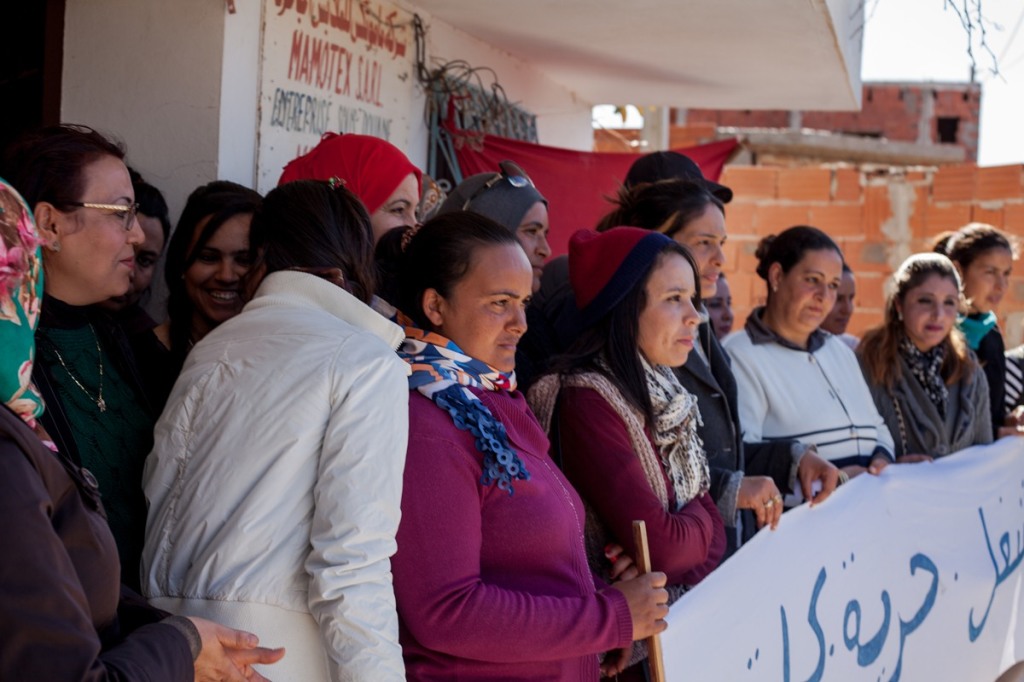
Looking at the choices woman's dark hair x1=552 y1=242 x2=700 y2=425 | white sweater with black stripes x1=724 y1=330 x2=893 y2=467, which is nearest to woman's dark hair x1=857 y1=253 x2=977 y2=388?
white sweater with black stripes x1=724 y1=330 x2=893 y2=467

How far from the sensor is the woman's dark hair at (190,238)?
10.1ft

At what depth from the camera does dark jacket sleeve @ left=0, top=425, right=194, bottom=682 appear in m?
1.50

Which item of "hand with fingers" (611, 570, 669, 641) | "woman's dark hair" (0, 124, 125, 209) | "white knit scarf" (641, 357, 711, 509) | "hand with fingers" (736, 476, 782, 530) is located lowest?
"hand with fingers" (611, 570, 669, 641)

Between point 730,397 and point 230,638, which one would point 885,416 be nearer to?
point 730,397

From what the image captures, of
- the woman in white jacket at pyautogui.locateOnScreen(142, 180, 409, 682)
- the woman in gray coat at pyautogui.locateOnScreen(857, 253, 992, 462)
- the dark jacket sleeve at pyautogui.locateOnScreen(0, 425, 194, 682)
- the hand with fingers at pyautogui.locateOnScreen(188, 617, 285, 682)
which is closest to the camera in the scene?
the dark jacket sleeve at pyautogui.locateOnScreen(0, 425, 194, 682)

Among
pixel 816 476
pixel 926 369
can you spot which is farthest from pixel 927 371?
pixel 816 476

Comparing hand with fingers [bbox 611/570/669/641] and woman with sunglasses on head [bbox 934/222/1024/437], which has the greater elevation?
woman with sunglasses on head [bbox 934/222/1024/437]

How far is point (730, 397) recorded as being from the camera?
3.61 m

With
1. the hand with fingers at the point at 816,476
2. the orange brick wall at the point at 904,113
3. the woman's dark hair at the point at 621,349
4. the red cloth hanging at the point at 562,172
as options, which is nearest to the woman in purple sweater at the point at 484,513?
the woman's dark hair at the point at 621,349

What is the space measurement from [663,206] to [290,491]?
1.95 metres

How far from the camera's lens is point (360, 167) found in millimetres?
3480

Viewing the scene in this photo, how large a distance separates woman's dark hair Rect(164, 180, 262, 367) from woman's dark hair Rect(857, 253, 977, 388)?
9.05 ft

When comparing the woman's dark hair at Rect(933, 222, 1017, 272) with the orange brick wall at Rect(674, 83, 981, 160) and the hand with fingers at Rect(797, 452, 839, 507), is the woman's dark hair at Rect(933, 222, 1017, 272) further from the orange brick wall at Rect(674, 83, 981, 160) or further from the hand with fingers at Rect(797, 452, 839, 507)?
the orange brick wall at Rect(674, 83, 981, 160)

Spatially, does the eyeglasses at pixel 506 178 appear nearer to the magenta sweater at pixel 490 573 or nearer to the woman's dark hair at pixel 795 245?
the woman's dark hair at pixel 795 245
